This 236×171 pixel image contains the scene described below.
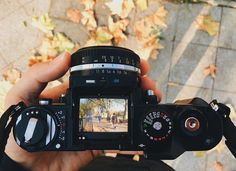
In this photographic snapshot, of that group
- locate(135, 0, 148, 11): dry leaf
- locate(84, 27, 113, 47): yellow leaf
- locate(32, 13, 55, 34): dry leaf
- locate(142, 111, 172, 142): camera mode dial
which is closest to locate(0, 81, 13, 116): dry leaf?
locate(32, 13, 55, 34): dry leaf

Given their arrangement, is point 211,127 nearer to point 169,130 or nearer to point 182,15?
point 169,130

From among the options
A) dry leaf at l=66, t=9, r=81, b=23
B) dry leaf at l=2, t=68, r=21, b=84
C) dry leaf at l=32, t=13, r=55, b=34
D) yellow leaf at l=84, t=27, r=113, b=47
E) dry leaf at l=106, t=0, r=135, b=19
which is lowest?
dry leaf at l=2, t=68, r=21, b=84

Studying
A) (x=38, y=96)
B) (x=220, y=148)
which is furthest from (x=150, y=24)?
(x=38, y=96)

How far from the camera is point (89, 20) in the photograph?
3.23 m

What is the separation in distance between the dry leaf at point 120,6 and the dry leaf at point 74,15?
21cm

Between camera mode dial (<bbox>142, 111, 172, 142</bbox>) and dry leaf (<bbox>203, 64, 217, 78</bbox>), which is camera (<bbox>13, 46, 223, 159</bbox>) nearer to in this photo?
camera mode dial (<bbox>142, 111, 172, 142</bbox>)

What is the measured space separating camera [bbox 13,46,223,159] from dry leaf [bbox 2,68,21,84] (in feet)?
5.03

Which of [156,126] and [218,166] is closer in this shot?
[156,126]

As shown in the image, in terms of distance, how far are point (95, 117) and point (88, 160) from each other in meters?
0.56

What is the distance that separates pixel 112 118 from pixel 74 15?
5.65 feet

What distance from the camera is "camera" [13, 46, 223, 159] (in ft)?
5.38

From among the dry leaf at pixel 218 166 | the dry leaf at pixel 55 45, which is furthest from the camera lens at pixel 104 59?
the dry leaf at pixel 218 166

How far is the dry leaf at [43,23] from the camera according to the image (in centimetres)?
323

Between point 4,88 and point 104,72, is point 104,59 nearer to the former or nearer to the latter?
point 104,72
